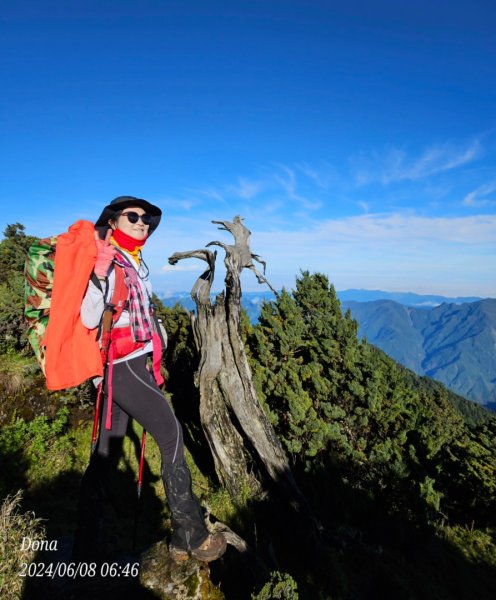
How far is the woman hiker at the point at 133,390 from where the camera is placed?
10.3 feet

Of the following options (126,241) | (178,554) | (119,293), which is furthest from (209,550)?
(126,241)

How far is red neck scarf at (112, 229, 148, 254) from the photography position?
3279 millimetres

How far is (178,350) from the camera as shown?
1138cm

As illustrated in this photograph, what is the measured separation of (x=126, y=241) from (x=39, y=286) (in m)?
0.85

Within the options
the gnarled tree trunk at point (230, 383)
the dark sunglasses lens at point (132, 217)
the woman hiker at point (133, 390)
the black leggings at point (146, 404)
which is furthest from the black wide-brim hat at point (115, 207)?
the gnarled tree trunk at point (230, 383)

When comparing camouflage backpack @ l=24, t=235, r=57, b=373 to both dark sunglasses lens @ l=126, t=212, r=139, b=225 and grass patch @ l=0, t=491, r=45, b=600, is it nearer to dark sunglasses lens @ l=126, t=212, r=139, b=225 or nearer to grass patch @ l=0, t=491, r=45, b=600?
dark sunglasses lens @ l=126, t=212, r=139, b=225

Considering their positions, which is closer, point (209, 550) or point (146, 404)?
point (146, 404)

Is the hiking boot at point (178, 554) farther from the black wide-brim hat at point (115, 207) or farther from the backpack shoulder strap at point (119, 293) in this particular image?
the black wide-brim hat at point (115, 207)

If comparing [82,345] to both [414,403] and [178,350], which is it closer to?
[178,350]

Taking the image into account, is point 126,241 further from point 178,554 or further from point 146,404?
point 178,554

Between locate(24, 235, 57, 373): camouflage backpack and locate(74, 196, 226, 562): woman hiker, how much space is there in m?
0.42

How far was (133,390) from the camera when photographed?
124 inches

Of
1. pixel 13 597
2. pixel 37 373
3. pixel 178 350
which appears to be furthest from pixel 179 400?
pixel 13 597

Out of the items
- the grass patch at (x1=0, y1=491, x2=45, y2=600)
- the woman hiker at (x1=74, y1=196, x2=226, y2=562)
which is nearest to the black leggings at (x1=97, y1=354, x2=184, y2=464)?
→ the woman hiker at (x1=74, y1=196, x2=226, y2=562)
